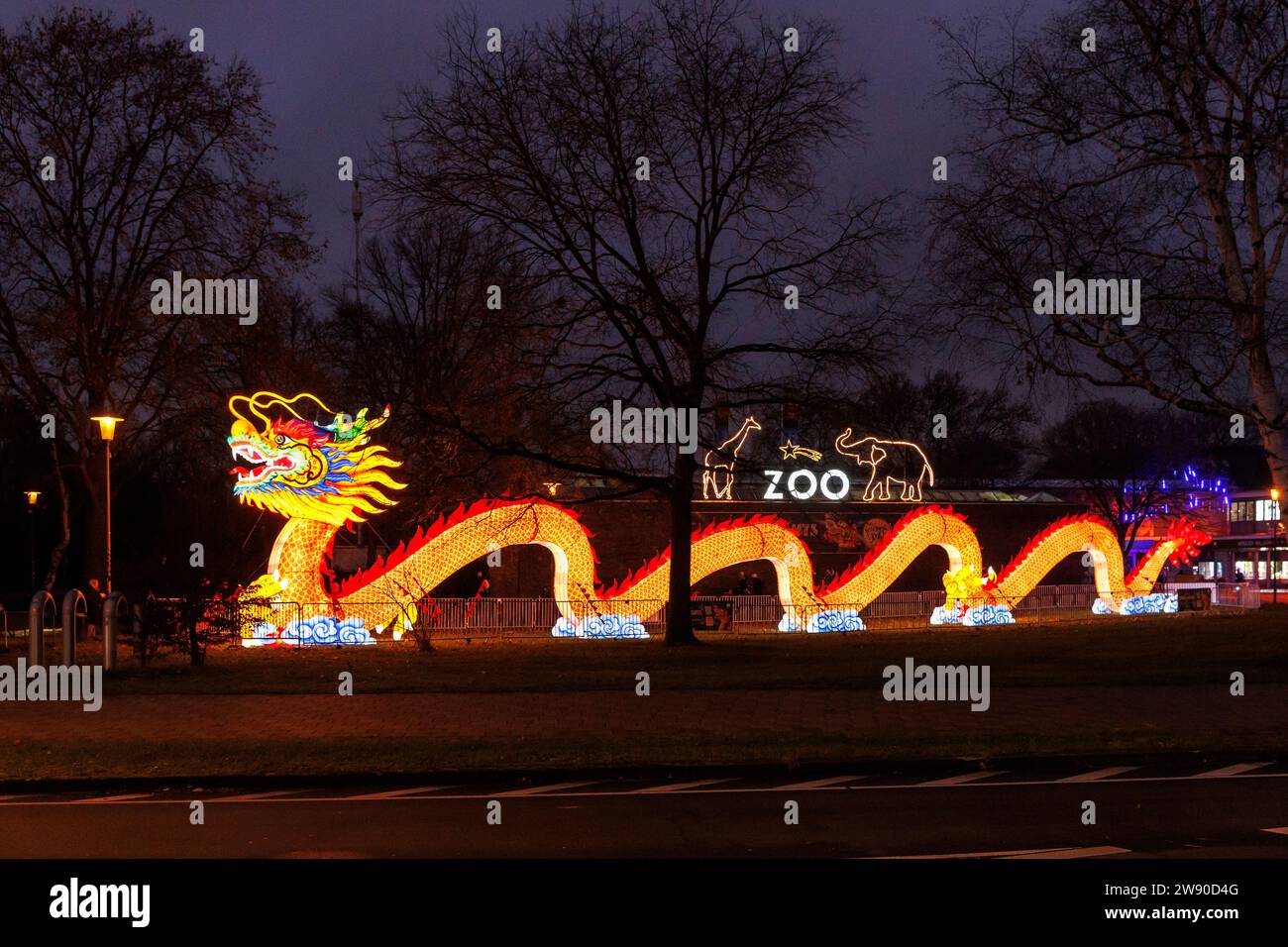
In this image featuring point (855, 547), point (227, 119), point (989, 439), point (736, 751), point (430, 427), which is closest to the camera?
point (736, 751)

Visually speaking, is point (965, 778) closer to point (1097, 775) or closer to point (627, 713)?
point (1097, 775)

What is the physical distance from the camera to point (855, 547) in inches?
1854

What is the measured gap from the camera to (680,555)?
2755 cm

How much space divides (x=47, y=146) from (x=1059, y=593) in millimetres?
32877

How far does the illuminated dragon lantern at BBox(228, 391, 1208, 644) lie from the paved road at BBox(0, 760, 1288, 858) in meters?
13.2

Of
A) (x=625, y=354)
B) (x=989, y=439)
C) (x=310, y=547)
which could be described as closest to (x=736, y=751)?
(x=625, y=354)

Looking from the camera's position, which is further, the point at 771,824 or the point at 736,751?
the point at 736,751

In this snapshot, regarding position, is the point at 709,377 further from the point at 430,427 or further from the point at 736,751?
the point at 736,751

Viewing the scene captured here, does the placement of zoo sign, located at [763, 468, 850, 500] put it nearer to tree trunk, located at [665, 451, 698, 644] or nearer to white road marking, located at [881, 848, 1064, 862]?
tree trunk, located at [665, 451, 698, 644]

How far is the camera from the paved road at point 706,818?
29.2ft

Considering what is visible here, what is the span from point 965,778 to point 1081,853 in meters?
3.76

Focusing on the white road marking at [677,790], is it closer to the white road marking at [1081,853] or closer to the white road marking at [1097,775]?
the white road marking at [1097,775]

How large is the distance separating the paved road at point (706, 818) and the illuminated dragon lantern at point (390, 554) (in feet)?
43.3

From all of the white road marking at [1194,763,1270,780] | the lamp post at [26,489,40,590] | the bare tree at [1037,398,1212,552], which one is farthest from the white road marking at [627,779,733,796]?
the bare tree at [1037,398,1212,552]
